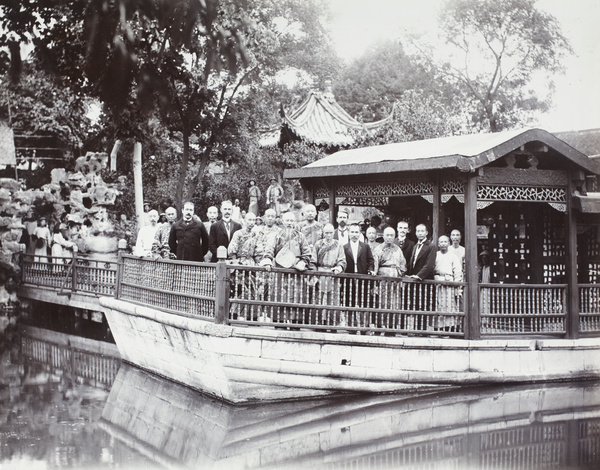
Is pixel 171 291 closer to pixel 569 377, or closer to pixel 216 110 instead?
pixel 569 377

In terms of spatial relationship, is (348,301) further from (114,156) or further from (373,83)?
(373,83)

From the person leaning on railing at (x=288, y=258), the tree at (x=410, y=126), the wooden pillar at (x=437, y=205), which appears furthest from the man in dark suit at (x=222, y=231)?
the tree at (x=410, y=126)

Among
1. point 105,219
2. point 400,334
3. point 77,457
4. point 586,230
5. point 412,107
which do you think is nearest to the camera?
point 77,457

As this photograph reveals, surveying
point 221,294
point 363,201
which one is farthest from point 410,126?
point 221,294

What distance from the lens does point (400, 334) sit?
35.0 ft

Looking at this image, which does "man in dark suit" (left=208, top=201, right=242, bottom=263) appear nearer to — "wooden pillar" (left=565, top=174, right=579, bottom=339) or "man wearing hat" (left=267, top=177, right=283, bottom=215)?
"wooden pillar" (left=565, top=174, right=579, bottom=339)

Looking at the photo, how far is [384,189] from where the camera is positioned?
1239 cm

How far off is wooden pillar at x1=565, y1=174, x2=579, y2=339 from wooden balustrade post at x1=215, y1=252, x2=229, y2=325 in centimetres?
533

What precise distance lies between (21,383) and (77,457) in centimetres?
445

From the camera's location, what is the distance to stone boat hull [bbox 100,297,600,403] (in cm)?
971

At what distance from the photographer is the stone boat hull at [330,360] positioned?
9.71 meters

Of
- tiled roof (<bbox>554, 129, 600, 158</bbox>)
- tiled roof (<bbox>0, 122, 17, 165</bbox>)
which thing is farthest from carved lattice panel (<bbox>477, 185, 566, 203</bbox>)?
tiled roof (<bbox>0, 122, 17, 165</bbox>)

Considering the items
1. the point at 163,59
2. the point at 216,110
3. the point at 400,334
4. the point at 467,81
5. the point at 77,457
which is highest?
the point at 467,81

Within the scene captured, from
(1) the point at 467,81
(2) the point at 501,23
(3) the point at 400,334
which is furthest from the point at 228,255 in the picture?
(1) the point at 467,81
